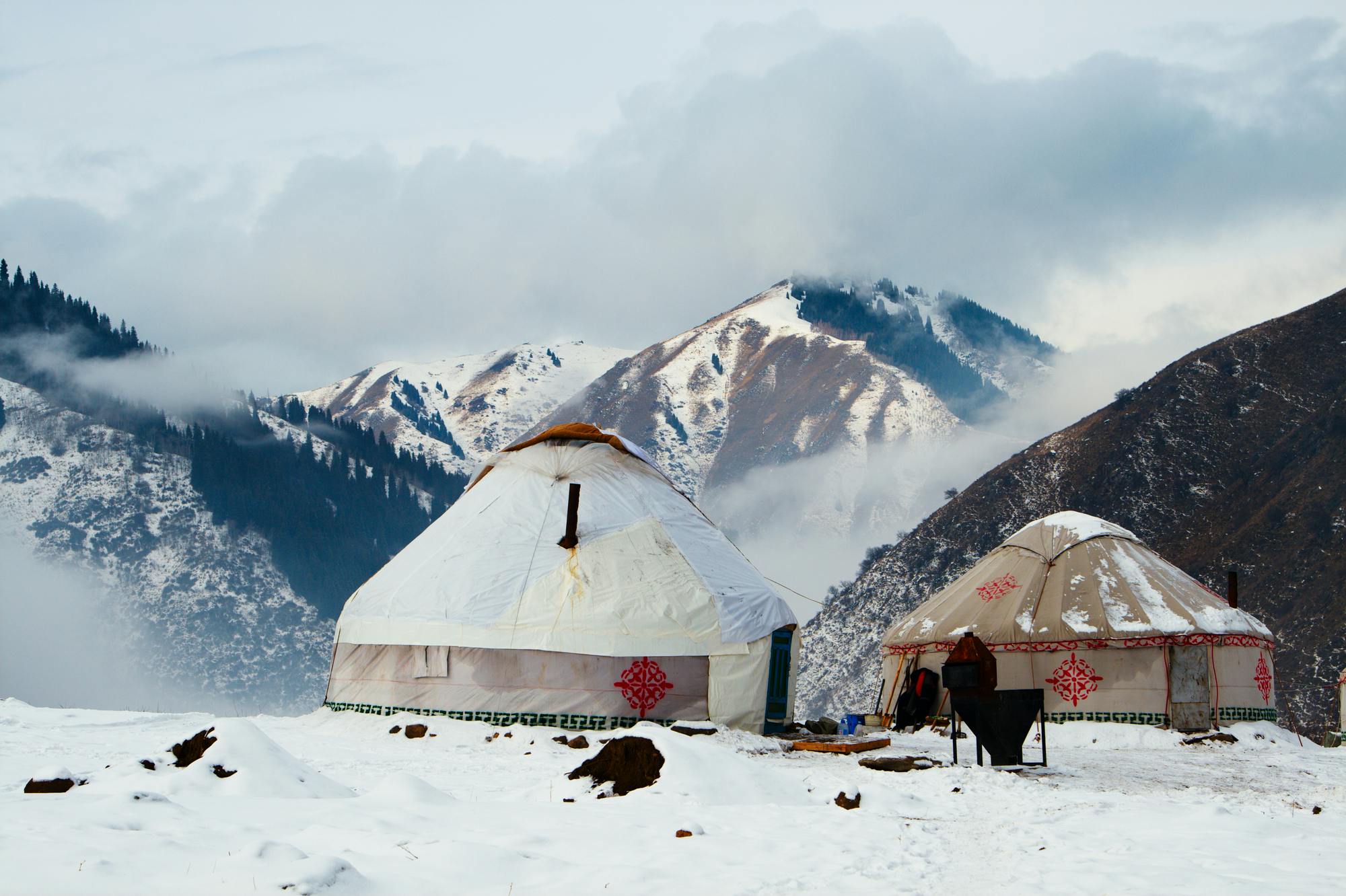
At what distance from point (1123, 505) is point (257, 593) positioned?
6728 centimetres

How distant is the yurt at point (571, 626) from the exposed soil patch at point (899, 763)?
12.9 ft

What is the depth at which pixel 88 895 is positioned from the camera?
16.6ft

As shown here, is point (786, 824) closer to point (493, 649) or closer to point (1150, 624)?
point (493, 649)

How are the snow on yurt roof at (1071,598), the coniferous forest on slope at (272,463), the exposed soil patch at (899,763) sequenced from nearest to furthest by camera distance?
the exposed soil patch at (899,763)
the snow on yurt roof at (1071,598)
the coniferous forest on slope at (272,463)

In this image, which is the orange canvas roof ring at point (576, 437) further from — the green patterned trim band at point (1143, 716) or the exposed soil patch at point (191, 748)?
the exposed soil patch at point (191, 748)

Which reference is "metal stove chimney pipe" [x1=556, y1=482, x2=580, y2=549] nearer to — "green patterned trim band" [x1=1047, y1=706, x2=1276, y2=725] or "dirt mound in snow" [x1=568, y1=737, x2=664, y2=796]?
"dirt mound in snow" [x1=568, y1=737, x2=664, y2=796]

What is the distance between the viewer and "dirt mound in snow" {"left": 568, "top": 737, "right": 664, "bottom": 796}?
9453 millimetres

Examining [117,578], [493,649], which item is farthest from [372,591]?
[117,578]

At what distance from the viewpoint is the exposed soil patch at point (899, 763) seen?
12266mm

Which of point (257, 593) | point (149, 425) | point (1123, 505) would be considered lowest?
point (257, 593)

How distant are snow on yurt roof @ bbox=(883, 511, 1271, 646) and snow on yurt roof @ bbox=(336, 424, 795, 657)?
4351 millimetres

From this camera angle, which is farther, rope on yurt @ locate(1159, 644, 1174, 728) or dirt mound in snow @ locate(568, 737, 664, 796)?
rope on yurt @ locate(1159, 644, 1174, 728)

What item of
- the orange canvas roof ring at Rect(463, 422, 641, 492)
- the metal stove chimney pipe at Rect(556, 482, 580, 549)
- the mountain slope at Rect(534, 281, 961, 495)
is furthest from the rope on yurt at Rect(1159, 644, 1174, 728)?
the mountain slope at Rect(534, 281, 961, 495)

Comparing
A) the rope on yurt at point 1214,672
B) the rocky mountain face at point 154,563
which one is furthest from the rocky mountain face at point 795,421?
the rope on yurt at point 1214,672
